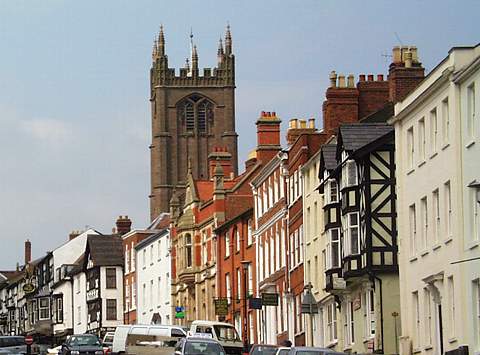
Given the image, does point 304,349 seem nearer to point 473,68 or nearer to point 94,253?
point 473,68

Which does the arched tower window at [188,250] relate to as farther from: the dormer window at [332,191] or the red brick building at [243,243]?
the dormer window at [332,191]

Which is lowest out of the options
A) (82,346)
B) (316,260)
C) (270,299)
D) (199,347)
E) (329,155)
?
(199,347)

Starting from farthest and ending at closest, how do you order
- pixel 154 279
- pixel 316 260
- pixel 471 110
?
1. pixel 154 279
2. pixel 316 260
3. pixel 471 110

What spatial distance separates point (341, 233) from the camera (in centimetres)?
6134

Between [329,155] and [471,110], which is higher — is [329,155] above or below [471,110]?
above

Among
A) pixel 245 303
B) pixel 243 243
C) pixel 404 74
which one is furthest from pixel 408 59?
pixel 243 243

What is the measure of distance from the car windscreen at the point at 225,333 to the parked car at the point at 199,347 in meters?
17.4

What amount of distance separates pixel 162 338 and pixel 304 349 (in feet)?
78.2

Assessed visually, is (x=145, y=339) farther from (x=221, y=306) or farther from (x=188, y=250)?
(x=188, y=250)

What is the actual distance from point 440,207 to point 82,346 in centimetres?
2799

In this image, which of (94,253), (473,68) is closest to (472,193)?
(473,68)

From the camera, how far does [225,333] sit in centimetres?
A: 7131

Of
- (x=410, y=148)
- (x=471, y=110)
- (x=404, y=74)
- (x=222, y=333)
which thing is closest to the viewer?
(x=471, y=110)

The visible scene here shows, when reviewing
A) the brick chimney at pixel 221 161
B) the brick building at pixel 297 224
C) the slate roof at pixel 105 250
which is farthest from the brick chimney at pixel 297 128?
the slate roof at pixel 105 250
